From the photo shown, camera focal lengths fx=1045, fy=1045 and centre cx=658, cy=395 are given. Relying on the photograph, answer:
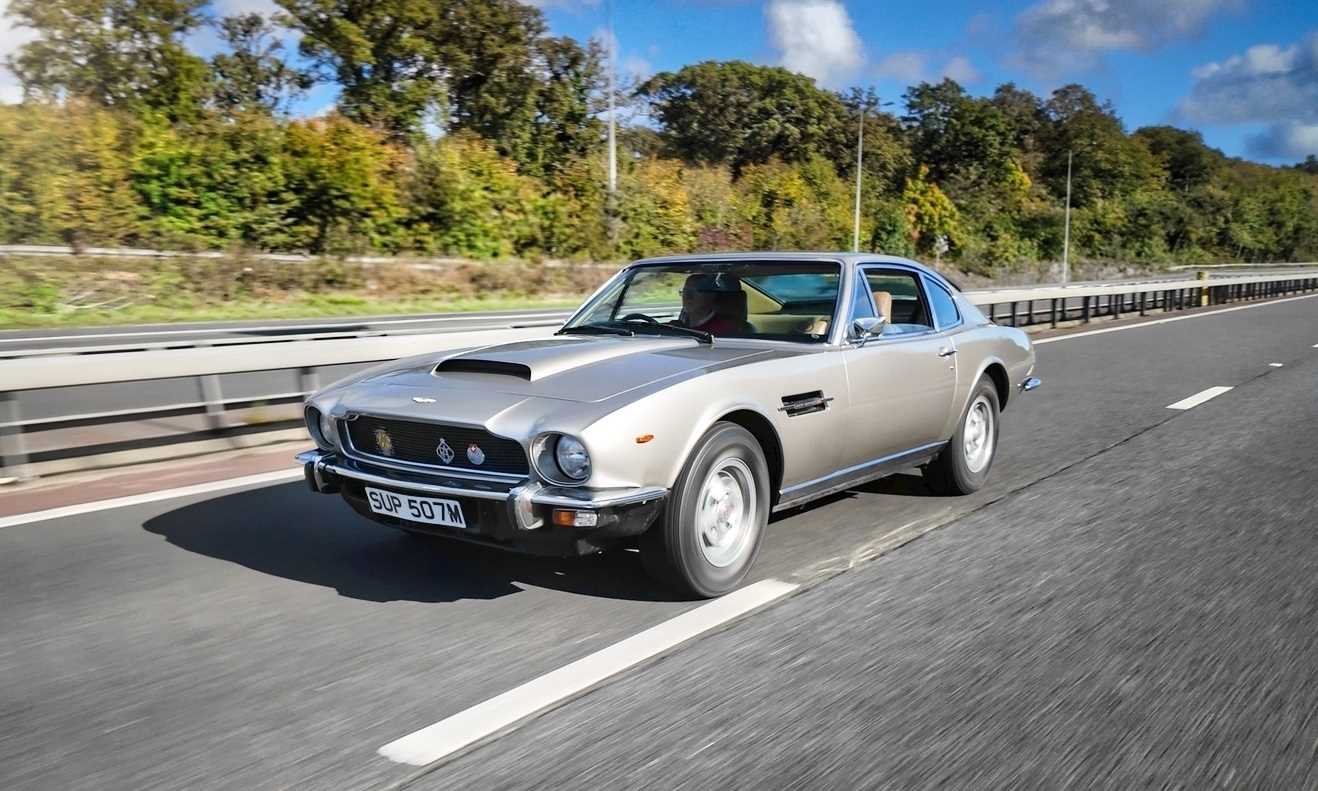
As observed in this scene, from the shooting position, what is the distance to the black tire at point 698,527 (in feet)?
12.8

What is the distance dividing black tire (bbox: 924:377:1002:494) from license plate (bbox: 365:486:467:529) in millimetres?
3065

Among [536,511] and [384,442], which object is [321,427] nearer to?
[384,442]

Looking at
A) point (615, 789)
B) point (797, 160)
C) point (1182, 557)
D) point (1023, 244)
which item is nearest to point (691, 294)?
point (1182, 557)

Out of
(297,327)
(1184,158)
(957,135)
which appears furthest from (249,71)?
(1184,158)

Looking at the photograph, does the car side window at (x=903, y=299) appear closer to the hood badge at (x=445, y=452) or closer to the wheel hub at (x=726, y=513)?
the wheel hub at (x=726, y=513)

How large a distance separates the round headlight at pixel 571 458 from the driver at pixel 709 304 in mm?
1582

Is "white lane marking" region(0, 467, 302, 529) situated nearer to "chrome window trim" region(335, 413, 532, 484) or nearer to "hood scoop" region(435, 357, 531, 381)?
"chrome window trim" region(335, 413, 532, 484)

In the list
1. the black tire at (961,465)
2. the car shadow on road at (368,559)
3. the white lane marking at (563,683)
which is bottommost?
the white lane marking at (563,683)

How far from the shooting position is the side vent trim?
4449mm

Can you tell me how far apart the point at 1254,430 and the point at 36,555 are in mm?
8296

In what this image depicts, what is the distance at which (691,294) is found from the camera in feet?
17.5

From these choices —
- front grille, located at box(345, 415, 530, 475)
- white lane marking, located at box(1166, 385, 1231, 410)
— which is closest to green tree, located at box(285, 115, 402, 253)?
white lane marking, located at box(1166, 385, 1231, 410)

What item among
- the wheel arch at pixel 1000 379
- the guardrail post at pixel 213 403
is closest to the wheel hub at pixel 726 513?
the wheel arch at pixel 1000 379

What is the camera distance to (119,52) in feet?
105
